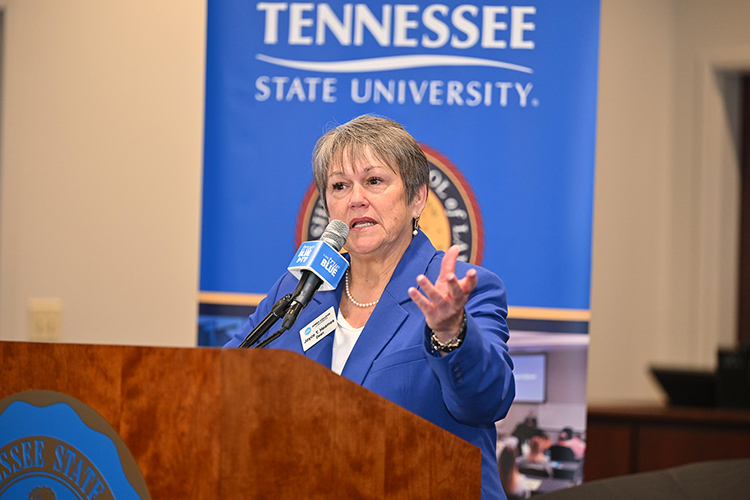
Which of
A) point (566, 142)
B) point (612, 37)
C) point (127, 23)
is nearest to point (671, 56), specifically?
point (612, 37)

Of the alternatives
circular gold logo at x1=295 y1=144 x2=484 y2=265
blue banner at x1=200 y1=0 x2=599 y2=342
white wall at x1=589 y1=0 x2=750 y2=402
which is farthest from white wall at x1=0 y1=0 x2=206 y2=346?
white wall at x1=589 y1=0 x2=750 y2=402

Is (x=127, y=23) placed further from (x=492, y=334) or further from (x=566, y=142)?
(x=492, y=334)

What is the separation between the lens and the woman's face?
173 cm

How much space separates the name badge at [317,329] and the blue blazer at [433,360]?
0.7 inches

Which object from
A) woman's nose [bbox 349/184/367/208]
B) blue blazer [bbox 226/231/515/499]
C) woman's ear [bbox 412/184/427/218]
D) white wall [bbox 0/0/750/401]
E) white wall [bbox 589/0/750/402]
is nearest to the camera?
blue blazer [bbox 226/231/515/499]

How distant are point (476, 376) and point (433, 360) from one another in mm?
79

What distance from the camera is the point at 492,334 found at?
4.85ft

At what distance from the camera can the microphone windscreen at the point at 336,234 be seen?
60.6 inches

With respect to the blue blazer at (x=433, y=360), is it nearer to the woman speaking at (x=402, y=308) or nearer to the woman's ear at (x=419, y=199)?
the woman speaking at (x=402, y=308)

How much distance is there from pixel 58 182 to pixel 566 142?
2.11 metres

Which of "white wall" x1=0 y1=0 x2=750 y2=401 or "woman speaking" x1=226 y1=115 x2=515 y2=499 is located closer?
"woman speaking" x1=226 y1=115 x2=515 y2=499

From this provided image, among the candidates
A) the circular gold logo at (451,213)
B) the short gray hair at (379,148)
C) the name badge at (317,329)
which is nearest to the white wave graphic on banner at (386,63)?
the circular gold logo at (451,213)

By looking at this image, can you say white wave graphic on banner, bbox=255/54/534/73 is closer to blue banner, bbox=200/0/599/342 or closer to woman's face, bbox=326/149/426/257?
blue banner, bbox=200/0/599/342

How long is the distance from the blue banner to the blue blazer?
1.00 metres
